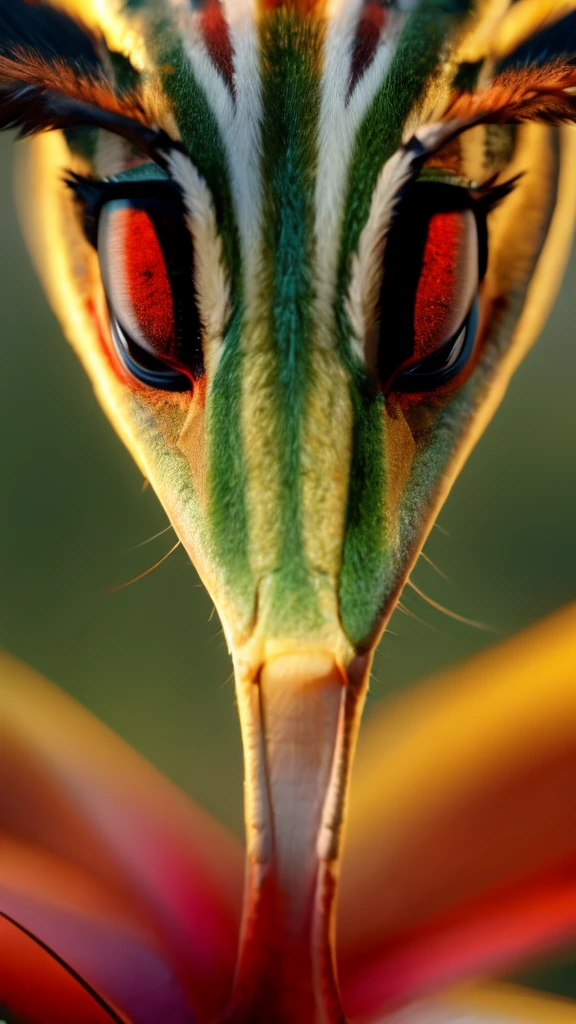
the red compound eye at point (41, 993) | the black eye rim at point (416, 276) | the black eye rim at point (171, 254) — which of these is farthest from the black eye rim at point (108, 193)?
the red compound eye at point (41, 993)

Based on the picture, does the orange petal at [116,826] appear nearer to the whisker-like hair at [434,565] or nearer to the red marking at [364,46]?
the whisker-like hair at [434,565]

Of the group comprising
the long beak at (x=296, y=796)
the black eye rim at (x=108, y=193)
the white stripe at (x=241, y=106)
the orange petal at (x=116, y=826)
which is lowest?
the orange petal at (x=116, y=826)

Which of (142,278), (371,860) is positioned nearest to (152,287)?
(142,278)

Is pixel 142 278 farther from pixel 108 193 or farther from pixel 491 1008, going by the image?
pixel 491 1008

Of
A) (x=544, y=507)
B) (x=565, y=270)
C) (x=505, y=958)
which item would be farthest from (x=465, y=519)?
(x=505, y=958)

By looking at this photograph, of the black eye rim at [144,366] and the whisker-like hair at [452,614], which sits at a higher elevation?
the black eye rim at [144,366]

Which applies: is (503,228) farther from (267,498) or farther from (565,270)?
(267,498)

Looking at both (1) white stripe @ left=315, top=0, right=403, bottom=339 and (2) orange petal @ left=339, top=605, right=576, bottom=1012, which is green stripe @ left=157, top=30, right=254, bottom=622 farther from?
(2) orange petal @ left=339, top=605, right=576, bottom=1012
